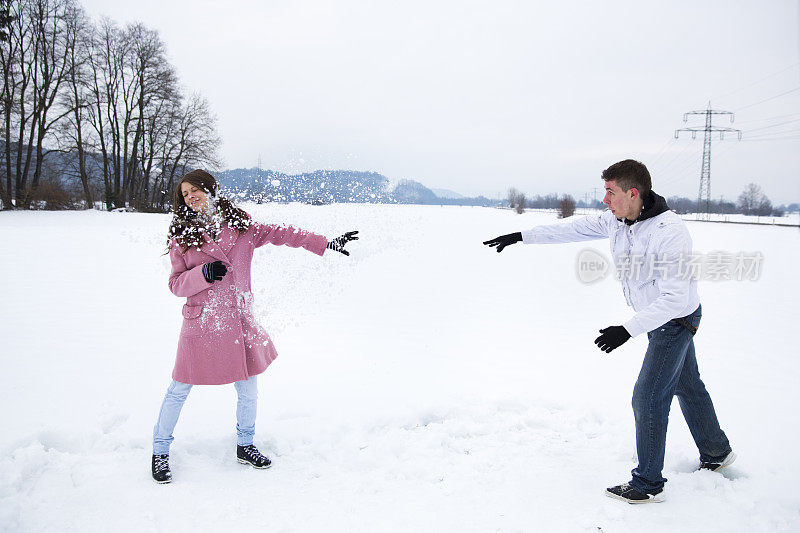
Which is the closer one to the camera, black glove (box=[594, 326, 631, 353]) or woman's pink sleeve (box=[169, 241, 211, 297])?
black glove (box=[594, 326, 631, 353])

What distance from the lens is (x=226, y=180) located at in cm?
369

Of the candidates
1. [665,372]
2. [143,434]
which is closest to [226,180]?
[143,434]

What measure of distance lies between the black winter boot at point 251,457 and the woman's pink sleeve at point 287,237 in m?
1.61

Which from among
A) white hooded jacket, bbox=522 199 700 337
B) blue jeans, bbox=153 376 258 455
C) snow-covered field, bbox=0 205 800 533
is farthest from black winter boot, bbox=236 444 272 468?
white hooded jacket, bbox=522 199 700 337

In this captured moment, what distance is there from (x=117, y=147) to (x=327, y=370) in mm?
31100

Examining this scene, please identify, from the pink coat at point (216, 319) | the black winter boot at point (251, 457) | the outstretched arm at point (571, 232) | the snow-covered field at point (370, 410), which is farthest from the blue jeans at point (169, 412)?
the outstretched arm at point (571, 232)

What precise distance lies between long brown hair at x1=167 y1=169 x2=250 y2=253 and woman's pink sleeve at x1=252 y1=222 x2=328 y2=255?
0.23 meters

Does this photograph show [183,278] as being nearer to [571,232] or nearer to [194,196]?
Result: [194,196]

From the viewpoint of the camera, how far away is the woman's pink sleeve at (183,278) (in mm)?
3104

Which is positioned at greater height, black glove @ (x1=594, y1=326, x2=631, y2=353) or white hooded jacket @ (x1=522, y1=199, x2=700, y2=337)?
white hooded jacket @ (x1=522, y1=199, x2=700, y2=337)

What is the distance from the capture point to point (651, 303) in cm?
286

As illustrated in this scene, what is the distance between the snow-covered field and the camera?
9.67 ft

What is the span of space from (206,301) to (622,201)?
298 cm

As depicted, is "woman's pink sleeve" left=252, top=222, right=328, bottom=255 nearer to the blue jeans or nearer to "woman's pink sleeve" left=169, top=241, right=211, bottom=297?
"woman's pink sleeve" left=169, top=241, right=211, bottom=297
